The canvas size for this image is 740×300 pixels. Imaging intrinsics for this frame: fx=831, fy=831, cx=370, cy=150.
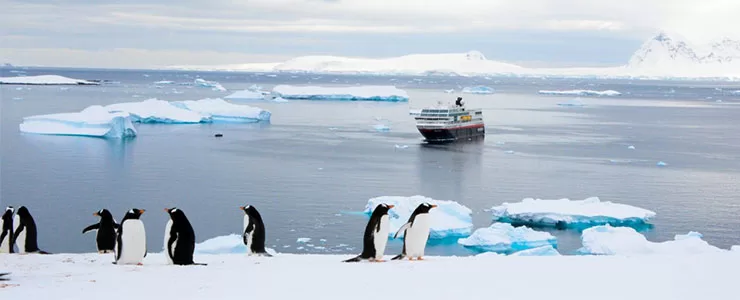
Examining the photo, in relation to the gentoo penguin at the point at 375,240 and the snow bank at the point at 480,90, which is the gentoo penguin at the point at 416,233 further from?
the snow bank at the point at 480,90

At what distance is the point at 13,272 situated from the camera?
622 cm

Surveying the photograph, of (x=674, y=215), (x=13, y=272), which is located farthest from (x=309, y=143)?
(x=13, y=272)

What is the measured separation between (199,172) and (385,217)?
58.7 feet

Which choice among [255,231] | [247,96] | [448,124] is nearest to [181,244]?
[255,231]

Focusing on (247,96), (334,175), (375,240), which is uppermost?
(375,240)

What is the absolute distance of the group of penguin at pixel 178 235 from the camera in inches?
275

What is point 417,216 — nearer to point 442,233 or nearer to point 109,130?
point 442,233

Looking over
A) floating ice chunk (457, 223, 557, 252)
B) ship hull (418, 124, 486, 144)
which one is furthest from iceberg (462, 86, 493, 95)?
floating ice chunk (457, 223, 557, 252)

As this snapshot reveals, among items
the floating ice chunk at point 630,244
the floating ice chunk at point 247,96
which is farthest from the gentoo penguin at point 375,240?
the floating ice chunk at point 247,96

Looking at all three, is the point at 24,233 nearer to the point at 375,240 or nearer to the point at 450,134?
the point at 375,240

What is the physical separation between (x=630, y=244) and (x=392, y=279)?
7.47m

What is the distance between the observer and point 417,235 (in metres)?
7.75

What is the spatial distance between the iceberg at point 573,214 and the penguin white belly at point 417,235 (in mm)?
9605

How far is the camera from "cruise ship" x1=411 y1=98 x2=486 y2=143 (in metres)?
37.3
